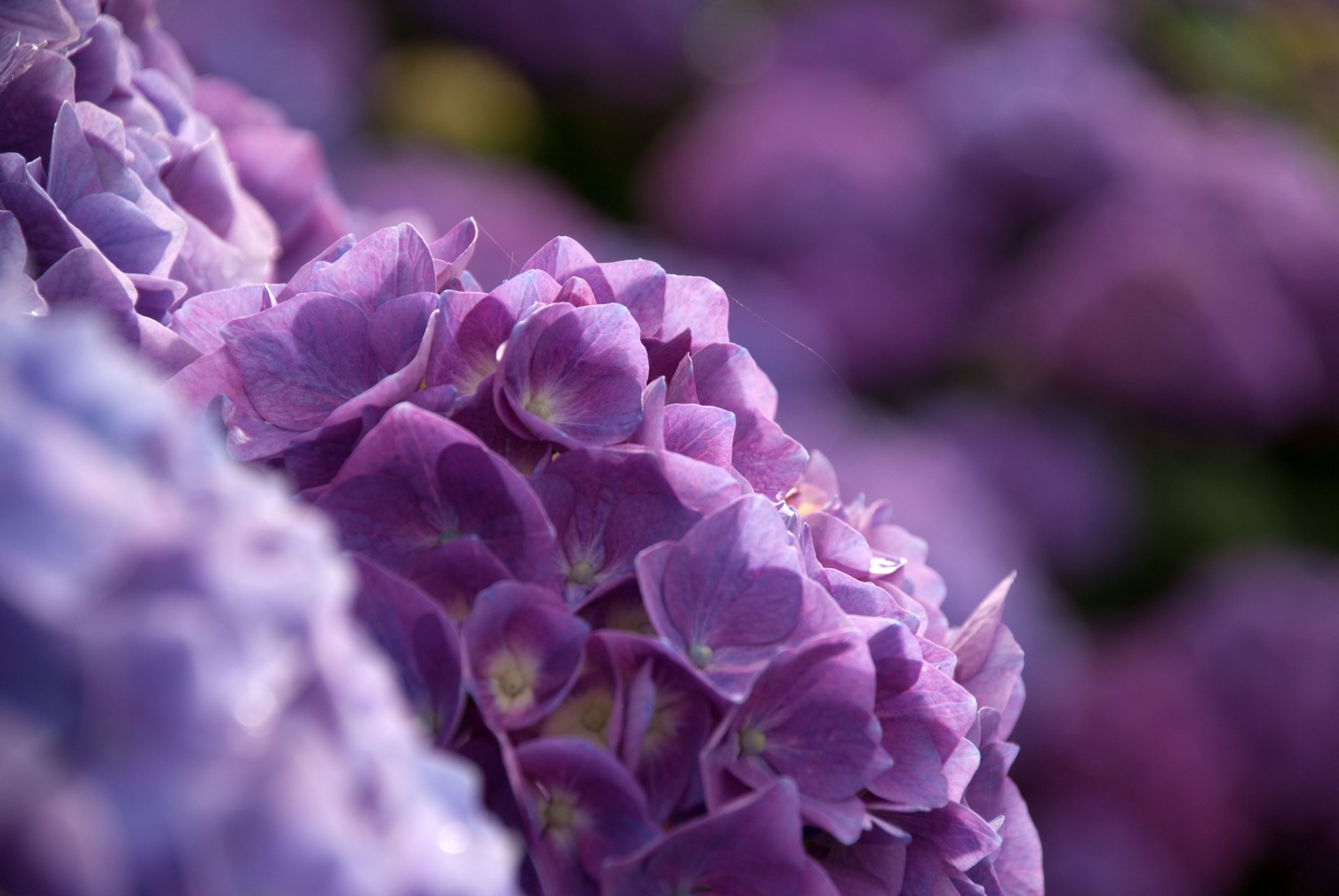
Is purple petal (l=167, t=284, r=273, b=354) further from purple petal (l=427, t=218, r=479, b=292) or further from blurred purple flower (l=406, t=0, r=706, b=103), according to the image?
blurred purple flower (l=406, t=0, r=706, b=103)

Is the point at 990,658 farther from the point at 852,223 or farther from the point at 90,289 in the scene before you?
the point at 852,223

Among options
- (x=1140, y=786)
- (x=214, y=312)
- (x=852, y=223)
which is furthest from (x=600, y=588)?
(x=852, y=223)

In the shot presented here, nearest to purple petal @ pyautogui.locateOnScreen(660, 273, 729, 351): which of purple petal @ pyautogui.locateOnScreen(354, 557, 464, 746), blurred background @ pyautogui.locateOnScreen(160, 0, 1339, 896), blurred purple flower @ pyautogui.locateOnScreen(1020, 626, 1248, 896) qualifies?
purple petal @ pyautogui.locateOnScreen(354, 557, 464, 746)

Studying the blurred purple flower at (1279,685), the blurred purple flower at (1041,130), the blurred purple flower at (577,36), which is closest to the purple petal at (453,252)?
the blurred purple flower at (1279,685)

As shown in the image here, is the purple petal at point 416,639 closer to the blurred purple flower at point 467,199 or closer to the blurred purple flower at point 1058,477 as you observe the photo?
the blurred purple flower at point 467,199

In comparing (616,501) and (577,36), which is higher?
(616,501)

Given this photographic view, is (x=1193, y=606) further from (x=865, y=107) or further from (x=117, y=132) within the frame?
(x=117, y=132)
